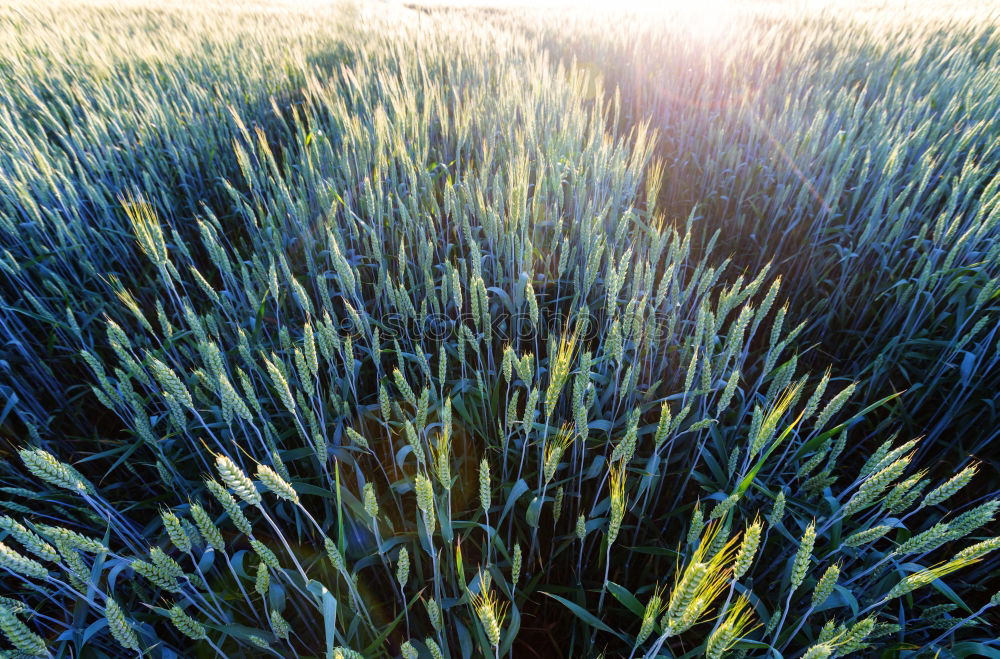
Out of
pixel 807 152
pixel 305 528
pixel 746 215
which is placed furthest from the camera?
pixel 746 215

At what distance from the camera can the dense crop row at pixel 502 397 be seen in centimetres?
87

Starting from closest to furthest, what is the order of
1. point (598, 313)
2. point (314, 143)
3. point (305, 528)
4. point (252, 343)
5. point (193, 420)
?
point (305, 528) → point (193, 420) → point (252, 343) → point (598, 313) → point (314, 143)

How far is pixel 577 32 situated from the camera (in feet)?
23.7

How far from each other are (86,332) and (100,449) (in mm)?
584

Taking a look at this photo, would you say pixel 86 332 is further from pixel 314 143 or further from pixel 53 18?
pixel 53 18

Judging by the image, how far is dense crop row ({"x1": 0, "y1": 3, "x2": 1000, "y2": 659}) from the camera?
875 millimetres

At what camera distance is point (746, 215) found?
2.90 meters

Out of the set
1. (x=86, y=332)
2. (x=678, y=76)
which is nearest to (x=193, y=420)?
(x=86, y=332)

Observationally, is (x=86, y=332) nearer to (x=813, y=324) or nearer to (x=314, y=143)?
(x=314, y=143)

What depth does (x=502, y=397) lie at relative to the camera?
156 cm

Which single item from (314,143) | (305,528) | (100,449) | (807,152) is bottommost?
(100,449)

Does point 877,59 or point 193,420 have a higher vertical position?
point 877,59

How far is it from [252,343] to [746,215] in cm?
285

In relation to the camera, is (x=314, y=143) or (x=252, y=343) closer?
(x=252, y=343)
